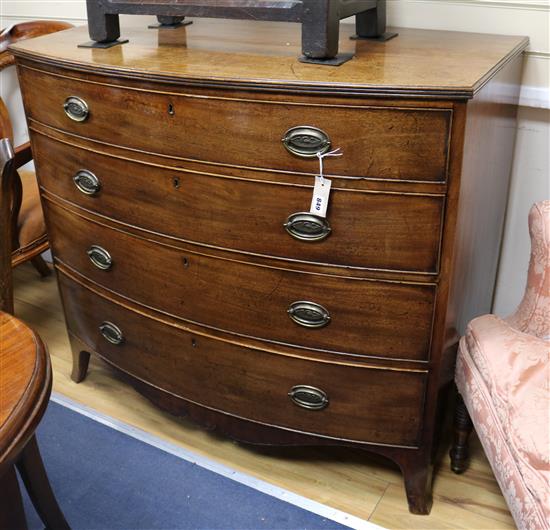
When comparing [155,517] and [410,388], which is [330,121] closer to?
[410,388]

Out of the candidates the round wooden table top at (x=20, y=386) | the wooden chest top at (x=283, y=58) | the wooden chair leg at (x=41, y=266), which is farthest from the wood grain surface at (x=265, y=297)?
the wooden chair leg at (x=41, y=266)

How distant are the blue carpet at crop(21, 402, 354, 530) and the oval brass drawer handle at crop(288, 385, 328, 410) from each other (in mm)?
307

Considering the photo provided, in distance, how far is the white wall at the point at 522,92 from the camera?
1.68 metres

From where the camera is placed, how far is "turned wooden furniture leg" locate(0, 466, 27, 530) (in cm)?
126

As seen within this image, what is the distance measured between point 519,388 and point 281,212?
1.93 ft

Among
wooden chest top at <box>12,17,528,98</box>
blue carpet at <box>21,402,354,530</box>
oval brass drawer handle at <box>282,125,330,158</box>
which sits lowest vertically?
blue carpet at <box>21,402,354,530</box>

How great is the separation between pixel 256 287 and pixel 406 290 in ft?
1.09

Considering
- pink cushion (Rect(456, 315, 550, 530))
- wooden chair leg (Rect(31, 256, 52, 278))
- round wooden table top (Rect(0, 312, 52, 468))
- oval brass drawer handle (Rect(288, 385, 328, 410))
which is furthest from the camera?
wooden chair leg (Rect(31, 256, 52, 278))

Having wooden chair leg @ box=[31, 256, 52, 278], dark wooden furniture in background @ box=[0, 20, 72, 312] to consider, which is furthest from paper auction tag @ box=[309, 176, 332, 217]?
wooden chair leg @ box=[31, 256, 52, 278]

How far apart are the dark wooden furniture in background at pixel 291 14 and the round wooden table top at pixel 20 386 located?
2.53ft

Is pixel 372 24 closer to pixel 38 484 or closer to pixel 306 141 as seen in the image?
pixel 306 141

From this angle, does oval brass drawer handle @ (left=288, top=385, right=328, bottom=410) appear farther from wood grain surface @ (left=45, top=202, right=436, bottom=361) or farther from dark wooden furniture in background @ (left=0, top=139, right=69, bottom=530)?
dark wooden furniture in background @ (left=0, top=139, right=69, bottom=530)

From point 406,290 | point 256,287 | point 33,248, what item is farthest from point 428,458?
point 33,248

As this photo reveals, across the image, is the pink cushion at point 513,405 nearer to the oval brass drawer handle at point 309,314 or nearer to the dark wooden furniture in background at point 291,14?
the oval brass drawer handle at point 309,314
